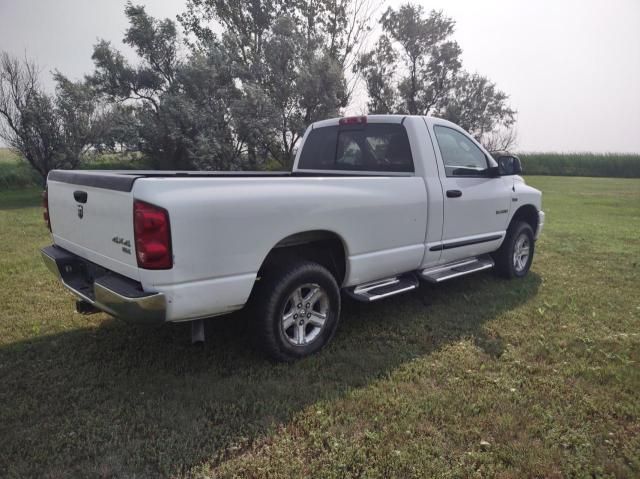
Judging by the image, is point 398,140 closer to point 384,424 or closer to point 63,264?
point 384,424

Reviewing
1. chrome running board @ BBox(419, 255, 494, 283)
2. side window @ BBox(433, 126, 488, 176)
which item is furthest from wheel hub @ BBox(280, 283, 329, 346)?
side window @ BBox(433, 126, 488, 176)

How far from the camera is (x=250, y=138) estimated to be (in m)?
17.2

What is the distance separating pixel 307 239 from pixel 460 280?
9.98 ft

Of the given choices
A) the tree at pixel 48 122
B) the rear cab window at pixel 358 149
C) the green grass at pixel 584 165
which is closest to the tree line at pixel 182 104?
the tree at pixel 48 122

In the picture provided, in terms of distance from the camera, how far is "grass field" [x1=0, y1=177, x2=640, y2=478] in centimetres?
240

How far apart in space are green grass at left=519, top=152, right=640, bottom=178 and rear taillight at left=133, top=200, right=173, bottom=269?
43.4 m

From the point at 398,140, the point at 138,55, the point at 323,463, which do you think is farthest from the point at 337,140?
the point at 138,55

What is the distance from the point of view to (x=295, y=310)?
340 cm

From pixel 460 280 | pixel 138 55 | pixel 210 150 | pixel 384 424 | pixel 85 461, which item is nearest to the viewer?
pixel 85 461

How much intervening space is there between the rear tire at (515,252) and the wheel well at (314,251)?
2839 millimetres

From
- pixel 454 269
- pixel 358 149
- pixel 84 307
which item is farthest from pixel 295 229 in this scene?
pixel 454 269

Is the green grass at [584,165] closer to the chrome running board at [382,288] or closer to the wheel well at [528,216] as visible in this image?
the wheel well at [528,216]

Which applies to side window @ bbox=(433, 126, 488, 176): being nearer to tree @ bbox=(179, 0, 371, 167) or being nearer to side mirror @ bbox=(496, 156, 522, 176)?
side mirror @ bbox=(496, 156, 522, 176)

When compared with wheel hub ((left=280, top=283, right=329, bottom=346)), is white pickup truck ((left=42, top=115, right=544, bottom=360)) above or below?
above
